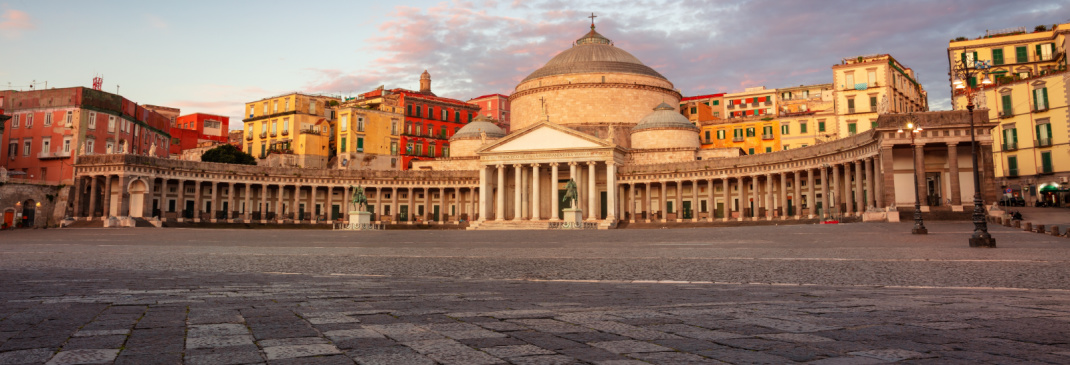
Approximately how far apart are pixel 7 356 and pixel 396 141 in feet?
271

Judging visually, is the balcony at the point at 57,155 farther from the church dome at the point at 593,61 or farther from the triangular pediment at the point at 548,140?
the church dome at the point at 593,61

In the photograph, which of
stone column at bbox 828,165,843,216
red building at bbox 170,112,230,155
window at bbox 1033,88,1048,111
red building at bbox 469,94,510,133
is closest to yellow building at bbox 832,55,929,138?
window at bbox 1033,88,1048,111

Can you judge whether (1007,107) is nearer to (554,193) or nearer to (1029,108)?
(1029,108)

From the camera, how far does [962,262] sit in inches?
523

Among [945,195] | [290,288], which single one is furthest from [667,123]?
[290,288]

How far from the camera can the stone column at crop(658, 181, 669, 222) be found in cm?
6412

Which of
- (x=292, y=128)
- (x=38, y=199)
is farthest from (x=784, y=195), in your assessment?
(x=38, y=199)

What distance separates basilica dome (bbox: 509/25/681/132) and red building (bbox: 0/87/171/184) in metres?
36.5

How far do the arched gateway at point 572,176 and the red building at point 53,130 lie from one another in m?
3.96

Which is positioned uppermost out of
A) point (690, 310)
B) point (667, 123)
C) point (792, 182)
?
point (667, 123)

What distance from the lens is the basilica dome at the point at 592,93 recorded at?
240 feet

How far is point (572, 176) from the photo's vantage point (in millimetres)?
62438

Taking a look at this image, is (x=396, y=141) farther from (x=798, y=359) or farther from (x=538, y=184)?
(x=798, y=359)

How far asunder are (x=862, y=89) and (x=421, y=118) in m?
51.3
